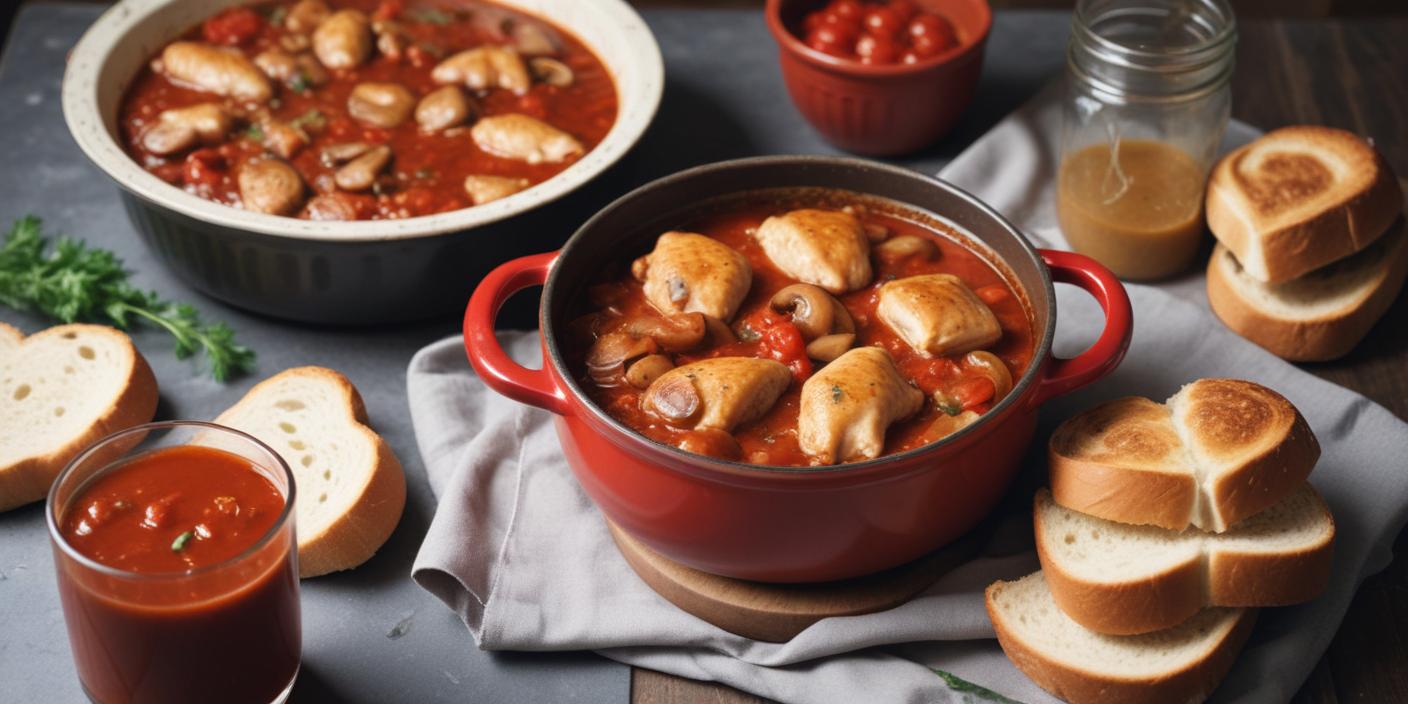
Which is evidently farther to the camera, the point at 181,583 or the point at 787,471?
the point at 787,471

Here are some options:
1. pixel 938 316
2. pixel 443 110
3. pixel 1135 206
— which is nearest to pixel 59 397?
pixel 443 110

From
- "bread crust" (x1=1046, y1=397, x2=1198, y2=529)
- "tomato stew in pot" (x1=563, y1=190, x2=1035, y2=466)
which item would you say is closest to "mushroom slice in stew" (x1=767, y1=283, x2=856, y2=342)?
"tomato stew in pot" (x1=563, y1=190, x2=1035, y2=466)

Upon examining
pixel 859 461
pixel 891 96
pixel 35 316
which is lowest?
pixel 35 316

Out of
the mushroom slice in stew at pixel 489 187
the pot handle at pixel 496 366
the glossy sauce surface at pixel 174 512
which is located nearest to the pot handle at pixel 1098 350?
the pot handle at pixel 496 366

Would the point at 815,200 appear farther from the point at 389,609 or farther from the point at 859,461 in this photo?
the point at 389,609

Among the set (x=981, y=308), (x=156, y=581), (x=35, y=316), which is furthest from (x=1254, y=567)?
(x=35, y=316)

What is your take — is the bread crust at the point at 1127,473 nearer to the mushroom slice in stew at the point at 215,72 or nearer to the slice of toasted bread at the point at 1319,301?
the slice of toasted bread at the point at 1319,301

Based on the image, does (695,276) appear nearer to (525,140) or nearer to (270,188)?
(525,140)

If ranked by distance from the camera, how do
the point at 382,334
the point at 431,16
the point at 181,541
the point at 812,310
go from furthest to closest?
the point at 431,16, the point at 382,334, the point at 812,310, the point at 181,541
